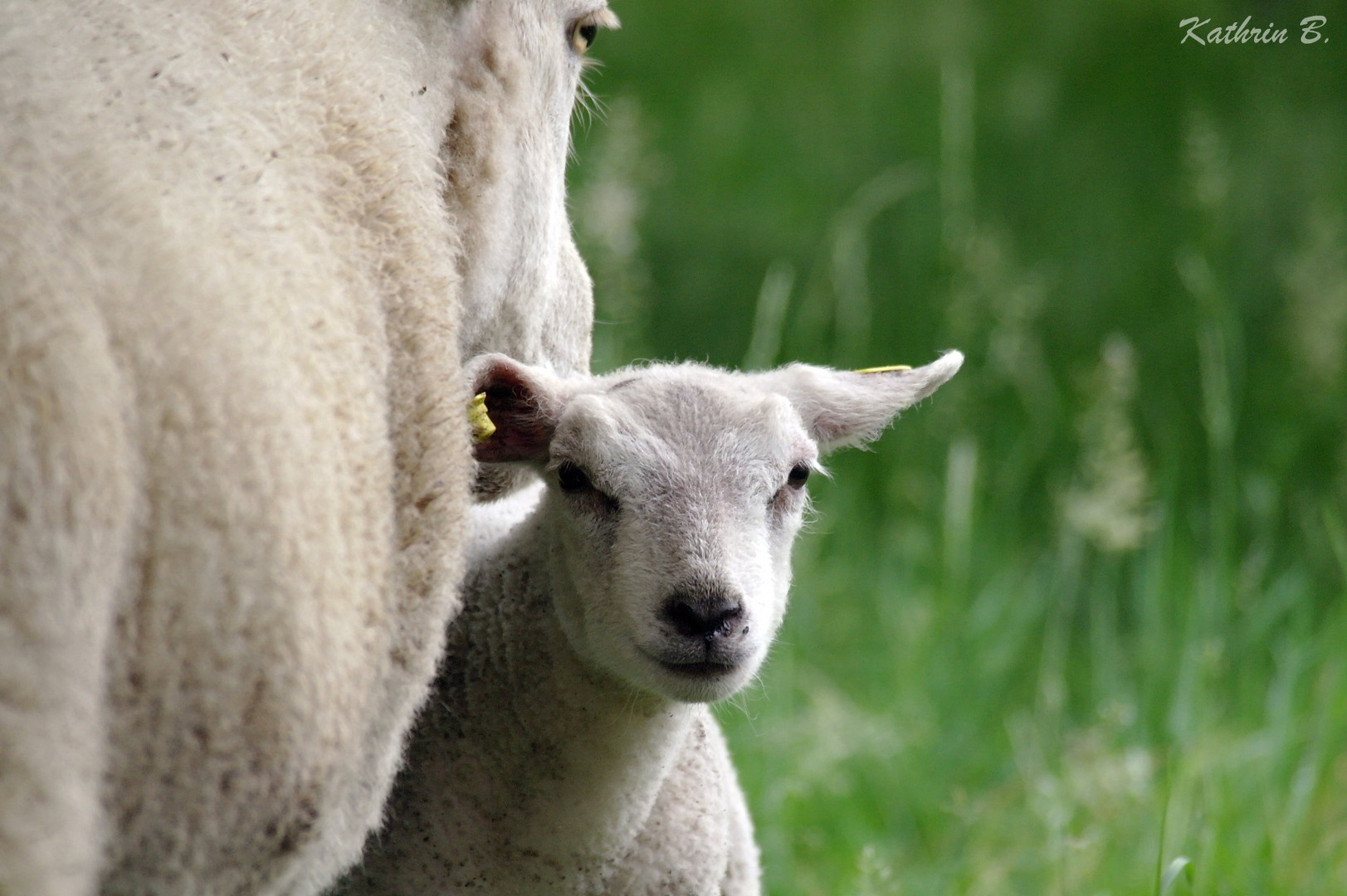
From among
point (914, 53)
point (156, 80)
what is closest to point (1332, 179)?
point (914, 53)

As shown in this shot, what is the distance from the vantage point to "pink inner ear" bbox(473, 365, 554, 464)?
7.33ft

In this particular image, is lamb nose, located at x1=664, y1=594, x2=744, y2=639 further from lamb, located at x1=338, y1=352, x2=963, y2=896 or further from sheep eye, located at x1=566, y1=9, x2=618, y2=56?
sheep eye, located at x1=566, y1=9, x2=618, y2=56

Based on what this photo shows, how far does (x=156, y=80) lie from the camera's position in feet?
5.15

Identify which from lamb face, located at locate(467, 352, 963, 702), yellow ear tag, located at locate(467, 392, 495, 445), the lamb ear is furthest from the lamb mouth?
the lamb ear

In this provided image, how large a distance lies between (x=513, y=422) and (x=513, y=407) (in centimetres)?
2

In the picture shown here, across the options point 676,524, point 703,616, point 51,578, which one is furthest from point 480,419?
point 51,578

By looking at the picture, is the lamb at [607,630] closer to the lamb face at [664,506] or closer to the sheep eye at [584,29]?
the lamb face at [664,506]

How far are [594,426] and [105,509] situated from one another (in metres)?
0.94

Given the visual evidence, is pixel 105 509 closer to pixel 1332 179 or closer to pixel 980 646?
pixel 980 646

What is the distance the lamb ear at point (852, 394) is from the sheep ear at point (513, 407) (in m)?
0.39

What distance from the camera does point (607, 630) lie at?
7.02 ft

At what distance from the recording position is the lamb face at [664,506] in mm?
2057

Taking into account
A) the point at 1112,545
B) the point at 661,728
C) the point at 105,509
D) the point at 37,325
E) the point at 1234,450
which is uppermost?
the point at 37,325

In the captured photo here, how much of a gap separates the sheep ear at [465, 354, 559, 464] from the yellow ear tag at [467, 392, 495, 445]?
0.02 meters
